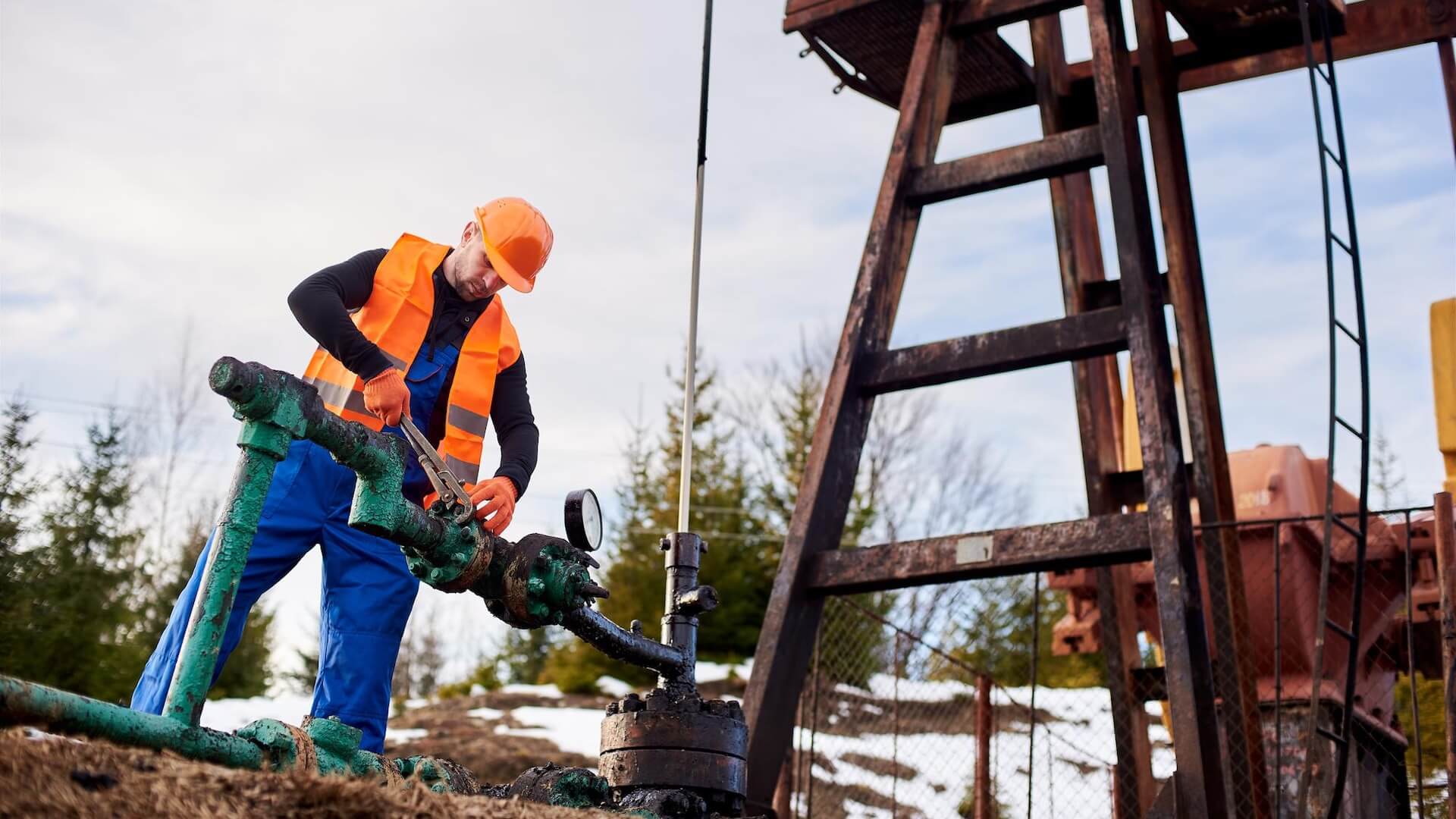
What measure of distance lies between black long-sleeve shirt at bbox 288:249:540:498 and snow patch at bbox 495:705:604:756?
10.2 m

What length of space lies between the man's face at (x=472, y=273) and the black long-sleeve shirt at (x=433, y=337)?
3 centimetres

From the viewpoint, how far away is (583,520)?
3578mm

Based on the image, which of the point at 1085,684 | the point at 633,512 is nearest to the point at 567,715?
the point at 633,512

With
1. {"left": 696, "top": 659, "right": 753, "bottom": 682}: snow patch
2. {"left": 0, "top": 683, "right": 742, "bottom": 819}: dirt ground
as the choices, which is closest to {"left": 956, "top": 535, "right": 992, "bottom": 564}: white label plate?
{"left": 0, "top": 683, "right": 742, "bottom": 819}: dirt ground

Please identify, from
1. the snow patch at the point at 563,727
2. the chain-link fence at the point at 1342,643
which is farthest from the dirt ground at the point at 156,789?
the snow patch at the point at 563,727

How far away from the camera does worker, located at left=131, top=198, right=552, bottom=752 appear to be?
3502mm

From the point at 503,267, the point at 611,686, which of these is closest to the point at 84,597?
the point at 611,686

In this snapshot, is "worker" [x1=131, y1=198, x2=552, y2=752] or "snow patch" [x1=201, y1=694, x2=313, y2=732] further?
"snow patch" [x1=201, y1=694, x2=313, y2=732]

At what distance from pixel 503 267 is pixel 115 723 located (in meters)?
1.89

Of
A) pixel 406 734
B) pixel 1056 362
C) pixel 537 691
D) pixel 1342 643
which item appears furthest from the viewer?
pixel 537 691

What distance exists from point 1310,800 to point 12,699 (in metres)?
6.35

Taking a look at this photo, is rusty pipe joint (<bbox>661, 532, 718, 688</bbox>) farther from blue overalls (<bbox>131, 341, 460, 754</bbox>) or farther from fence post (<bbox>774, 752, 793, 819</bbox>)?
fence post (<bbox>774, 752, 793, 819</bbox>)

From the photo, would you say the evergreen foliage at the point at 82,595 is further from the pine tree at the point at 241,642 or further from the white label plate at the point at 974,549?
the white label plate at the point at 974,549

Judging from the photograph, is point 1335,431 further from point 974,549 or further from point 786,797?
point 786,797
